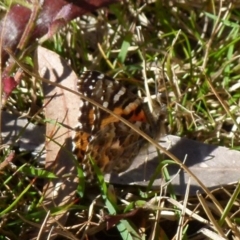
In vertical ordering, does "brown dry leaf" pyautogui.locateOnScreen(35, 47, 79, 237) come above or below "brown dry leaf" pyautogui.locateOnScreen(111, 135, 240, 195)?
above

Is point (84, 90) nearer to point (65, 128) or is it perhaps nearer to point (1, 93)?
point (65, 128)

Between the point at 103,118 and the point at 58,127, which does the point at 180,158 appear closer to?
the point at 103,118

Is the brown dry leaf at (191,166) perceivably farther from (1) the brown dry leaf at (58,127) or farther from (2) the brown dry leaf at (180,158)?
(1) the brown dry leaf at (58,127)

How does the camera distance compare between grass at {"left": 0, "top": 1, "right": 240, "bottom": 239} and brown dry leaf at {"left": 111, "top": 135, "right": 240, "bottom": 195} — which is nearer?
grass at {"left": 0, "top": 1, "right": 240, "bottom": 239}

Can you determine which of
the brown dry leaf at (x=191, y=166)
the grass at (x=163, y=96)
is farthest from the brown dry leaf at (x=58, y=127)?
the brown dry leaf at (x=191, y=166)

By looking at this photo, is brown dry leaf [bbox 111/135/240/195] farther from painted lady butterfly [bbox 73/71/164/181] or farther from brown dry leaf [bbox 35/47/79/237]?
brown dry leaf [bbox 35/47/79/237]

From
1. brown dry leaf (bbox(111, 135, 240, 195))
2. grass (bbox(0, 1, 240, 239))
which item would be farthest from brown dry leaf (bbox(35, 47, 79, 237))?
brown dry leaf (bbox(111, 135, 240, 195))
